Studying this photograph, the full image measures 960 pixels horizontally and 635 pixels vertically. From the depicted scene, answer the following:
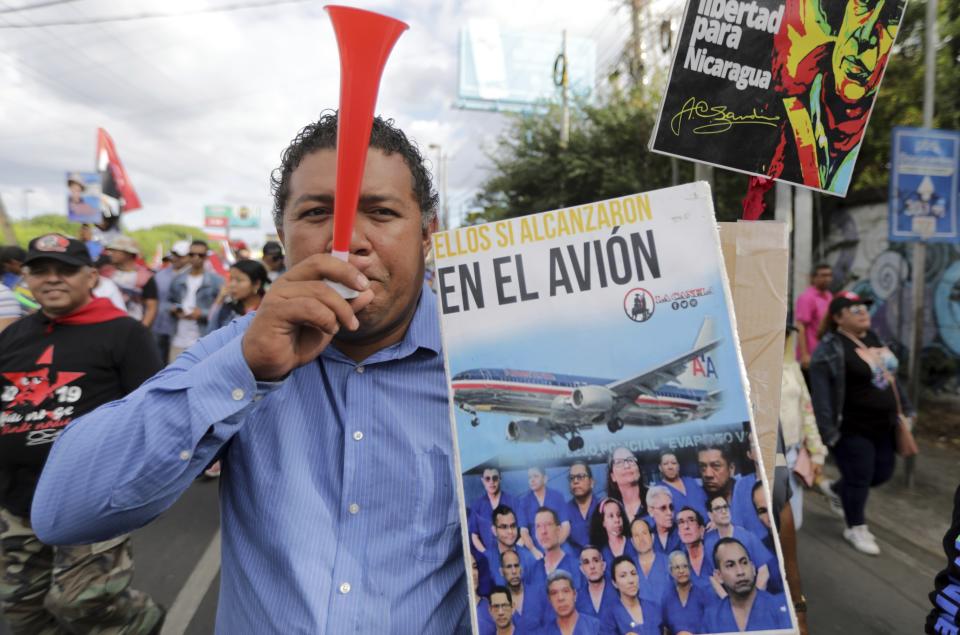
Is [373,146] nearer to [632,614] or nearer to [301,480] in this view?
[301,480]

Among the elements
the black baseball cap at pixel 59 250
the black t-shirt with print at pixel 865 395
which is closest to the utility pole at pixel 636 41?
the black t-shirt with print at pixel 865 395

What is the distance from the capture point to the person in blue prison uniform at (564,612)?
947 millimetres

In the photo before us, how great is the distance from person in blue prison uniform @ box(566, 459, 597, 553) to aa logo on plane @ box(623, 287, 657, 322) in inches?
10.0

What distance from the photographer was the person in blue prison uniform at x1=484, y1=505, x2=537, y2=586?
0.97 meters

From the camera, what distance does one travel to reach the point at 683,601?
3.06ft

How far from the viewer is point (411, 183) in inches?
51.8

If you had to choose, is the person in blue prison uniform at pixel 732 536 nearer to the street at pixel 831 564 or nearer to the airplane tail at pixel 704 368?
the airplane tail at pixel 704 368

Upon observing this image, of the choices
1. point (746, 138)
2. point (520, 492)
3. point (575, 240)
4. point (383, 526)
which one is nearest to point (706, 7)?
point (746, 138)

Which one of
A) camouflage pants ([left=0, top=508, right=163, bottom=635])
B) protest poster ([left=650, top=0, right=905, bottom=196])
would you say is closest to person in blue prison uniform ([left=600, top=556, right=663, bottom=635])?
protest poster ([left=650, top=0, right=905, bottom=196])

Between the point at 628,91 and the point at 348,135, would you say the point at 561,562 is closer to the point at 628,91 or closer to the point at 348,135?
the point at 348,135

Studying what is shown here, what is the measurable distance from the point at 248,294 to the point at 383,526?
13.6 feet

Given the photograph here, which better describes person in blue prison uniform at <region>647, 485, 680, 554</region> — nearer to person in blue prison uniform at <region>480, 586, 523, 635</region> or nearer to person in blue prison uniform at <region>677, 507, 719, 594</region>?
person in blue prison uniform at <region>677, 507, 719, 594</region>

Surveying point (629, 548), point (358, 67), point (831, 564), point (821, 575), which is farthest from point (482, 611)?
point (831, 564)

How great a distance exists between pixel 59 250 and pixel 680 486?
2841 millimetres
